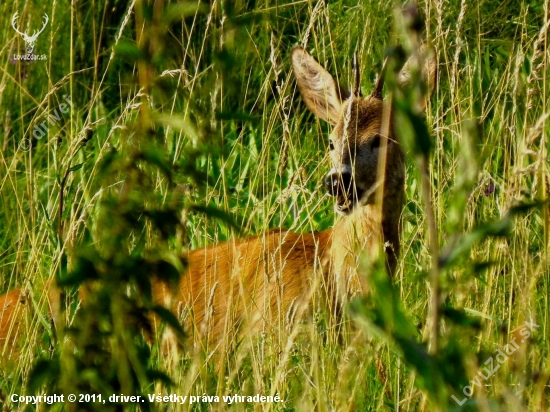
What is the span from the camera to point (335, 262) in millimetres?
4445

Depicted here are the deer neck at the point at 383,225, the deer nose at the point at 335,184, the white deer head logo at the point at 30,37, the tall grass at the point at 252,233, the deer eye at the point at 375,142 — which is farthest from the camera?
the white deer head logo at the point at 30,37

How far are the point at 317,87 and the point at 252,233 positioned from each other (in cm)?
74

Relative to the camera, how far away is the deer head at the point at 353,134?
14.1 feet

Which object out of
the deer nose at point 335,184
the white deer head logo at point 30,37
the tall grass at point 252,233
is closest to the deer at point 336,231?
the deer nose at point 335,184

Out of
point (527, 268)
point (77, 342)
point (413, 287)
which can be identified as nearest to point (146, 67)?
point (77, 342)

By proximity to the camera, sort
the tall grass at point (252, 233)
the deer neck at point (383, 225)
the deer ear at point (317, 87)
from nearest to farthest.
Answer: the tall grass at point (252, 233) < the deer neck at point (383, 225) < the deer ear at point (317, 87)

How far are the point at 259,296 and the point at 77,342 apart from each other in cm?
242

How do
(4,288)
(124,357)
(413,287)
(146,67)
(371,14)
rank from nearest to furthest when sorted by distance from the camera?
(146,67) < (124,357) < (413,287) < (4,288) < (371,14)

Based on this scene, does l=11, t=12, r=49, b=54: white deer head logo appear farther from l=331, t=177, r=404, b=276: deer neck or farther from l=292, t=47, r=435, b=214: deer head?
l=331, t=177, r=404, b=276: deer neck

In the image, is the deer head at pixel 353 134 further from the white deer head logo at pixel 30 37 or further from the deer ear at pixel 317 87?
the white deer head logo at pixel 30 37

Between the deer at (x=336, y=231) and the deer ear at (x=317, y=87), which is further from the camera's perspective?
the deer ear at (x=317, y=87)

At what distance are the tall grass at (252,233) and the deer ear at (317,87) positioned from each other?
0.17m

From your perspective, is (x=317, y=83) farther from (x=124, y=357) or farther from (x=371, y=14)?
(x=124, y=357)

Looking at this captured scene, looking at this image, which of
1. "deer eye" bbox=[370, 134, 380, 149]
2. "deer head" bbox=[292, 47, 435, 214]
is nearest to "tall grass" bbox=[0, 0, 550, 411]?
"deer head" bbox=[292, 47, 435, 214]
